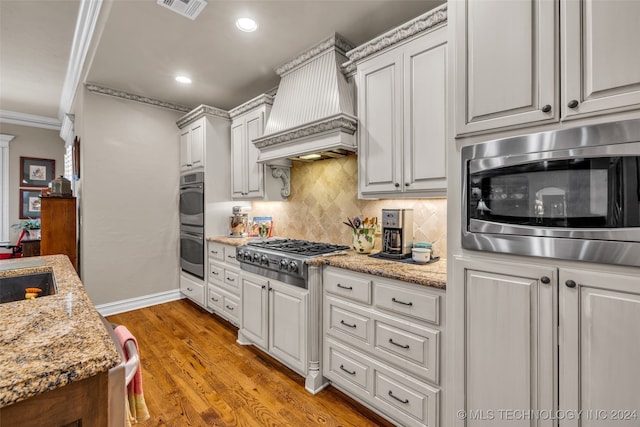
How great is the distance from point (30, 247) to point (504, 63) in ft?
18.2

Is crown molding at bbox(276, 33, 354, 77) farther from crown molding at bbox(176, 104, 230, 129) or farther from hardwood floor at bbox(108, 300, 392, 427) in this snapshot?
hardwood floor at bbox(108, 300, 392, 427)

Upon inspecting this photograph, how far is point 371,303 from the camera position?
1.81 meters

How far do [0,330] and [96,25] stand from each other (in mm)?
2699

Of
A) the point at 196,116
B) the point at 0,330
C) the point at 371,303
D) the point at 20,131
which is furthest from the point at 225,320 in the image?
the point at 20,131

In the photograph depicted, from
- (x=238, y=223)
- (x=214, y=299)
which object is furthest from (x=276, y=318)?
(x=238, y=223)

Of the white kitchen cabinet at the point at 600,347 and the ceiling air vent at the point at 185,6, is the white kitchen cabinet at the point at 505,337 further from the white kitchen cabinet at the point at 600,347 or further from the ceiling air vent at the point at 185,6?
the ceiling air vent at the point at 185,6

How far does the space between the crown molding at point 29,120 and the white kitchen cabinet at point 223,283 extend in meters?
4.43

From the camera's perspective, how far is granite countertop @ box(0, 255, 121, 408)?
56 cm

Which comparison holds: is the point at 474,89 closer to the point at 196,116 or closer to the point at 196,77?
the point at 196,77

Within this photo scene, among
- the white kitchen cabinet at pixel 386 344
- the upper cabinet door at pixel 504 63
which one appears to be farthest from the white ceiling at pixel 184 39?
the white kitchen cabinet at pixel 386 344

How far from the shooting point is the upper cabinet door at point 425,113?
1.81m

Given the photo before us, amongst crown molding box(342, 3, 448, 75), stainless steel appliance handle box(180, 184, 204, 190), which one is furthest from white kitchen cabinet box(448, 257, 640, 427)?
stainless steel appliance handle box(180, 184, 204, 190)

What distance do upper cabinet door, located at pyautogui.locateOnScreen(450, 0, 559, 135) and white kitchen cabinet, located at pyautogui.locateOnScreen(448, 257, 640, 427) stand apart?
0.63 metres

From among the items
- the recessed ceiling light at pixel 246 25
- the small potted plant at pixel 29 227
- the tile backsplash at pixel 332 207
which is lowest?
the small potted plant at pixel 29 227
